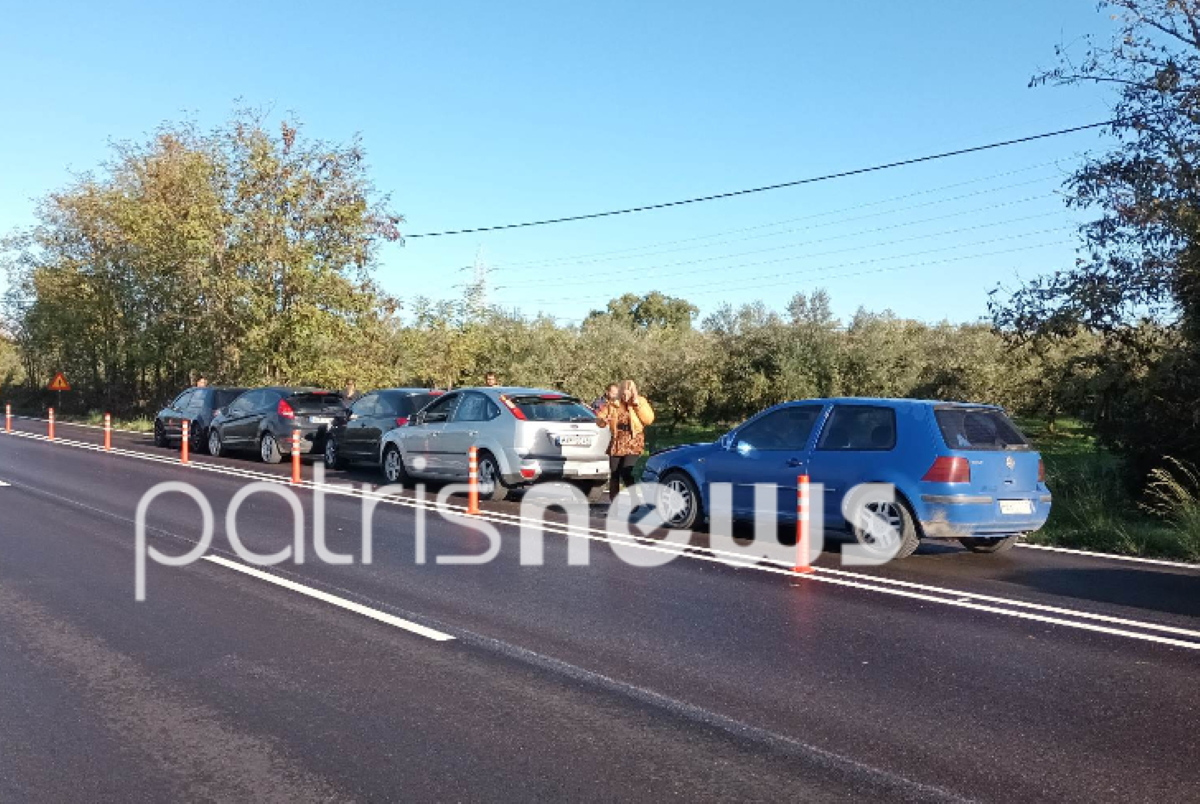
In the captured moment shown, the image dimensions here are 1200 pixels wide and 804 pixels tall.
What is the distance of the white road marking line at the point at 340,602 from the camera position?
7211 mm

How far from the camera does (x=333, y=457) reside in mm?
21188

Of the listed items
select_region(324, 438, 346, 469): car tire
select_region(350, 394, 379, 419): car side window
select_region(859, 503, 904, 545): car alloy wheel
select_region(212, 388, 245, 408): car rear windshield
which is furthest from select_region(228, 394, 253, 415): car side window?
select_region(859, 503, 904, 545): car alloy wheel

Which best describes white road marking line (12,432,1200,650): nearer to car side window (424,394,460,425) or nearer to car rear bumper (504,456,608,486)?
car rear bumper (504,456,608,486)

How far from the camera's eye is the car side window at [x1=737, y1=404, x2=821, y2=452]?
1128 cm

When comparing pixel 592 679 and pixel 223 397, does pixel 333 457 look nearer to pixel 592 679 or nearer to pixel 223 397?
pixel 223 397

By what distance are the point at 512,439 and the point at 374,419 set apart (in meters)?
5.10

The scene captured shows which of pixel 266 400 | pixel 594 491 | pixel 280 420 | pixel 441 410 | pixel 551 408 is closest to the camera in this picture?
pixel 551 408

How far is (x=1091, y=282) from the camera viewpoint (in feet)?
52.5

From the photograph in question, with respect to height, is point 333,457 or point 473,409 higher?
point 473,409

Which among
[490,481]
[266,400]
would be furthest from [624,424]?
[266,400]

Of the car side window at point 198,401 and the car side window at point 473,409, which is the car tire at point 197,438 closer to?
the car side window at point 198,401

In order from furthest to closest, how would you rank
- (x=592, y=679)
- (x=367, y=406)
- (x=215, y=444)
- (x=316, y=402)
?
1. (x=215, y=444)
2. (x=316, y=402)
3. (x=367, y=406)
4. (x=592, y=679)

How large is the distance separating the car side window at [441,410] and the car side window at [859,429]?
6799mm

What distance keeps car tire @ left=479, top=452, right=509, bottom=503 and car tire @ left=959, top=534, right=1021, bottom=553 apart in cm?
628
